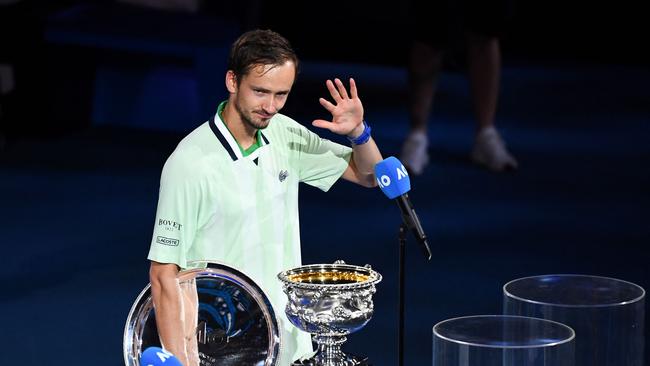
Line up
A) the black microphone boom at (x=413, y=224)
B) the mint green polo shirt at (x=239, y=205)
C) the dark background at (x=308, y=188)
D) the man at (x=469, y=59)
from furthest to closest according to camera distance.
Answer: the man at (x=469, y=59)
the dark background at (x=308, y=188)
the mint green polo shirt at (x=239, y=205)
the black microphone boom at (x=413, y=224)

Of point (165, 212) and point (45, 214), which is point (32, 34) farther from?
point (165, 212)

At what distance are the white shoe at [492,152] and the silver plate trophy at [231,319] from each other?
4.33 meters

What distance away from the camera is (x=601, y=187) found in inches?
277

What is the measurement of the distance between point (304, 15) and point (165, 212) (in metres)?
10.2

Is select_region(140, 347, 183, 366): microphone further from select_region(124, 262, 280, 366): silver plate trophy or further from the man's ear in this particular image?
the man's ear

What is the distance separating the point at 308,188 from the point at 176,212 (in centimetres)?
398

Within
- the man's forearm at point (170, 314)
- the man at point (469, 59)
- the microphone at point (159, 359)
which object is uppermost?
the man at point (469, 59)

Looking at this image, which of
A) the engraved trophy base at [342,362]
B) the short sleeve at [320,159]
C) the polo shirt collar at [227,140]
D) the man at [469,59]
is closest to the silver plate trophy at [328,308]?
the engraved trophy base at [342,362]

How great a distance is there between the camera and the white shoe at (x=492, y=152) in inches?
286

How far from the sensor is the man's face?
3018mm

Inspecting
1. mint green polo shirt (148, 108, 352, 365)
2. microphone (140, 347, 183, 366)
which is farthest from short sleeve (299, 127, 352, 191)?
microphone (140, 347, 183, 366)

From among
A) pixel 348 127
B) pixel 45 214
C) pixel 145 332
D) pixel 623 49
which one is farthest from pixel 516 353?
pixel 623 49

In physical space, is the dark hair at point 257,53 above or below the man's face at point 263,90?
above

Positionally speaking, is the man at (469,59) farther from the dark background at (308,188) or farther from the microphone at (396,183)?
the microphone at (396,183)
